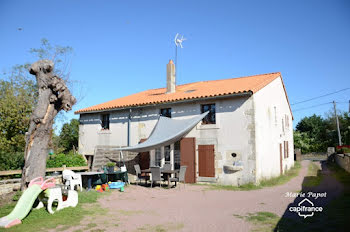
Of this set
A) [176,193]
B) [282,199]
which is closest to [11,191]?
[176,193]

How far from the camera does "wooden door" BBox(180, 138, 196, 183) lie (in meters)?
Result: 11.5

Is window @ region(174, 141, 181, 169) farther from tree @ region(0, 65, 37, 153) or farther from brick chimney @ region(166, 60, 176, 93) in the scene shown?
tree @ region(0, 65, 37, 153)

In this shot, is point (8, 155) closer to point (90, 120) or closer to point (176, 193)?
point (90, 120)

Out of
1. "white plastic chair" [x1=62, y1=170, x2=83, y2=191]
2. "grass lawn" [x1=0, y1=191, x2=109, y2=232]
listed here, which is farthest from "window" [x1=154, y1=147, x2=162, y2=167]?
"grass lawn" [x1=0, y1=191, x2=109, y2=232]

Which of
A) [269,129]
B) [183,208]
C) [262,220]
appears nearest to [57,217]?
[183,208]

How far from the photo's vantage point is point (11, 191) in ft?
27.6

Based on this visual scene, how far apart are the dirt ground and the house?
1.23m

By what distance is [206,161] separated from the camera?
1140 centimetres

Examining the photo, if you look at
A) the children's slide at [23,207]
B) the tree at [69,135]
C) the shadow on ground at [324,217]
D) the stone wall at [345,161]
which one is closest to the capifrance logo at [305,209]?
the shadow on ground at [324,217]

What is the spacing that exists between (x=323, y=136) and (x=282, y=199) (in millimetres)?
35336

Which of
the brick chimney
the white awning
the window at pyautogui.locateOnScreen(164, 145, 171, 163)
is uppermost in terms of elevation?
the brick chimney

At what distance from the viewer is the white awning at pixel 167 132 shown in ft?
34.9

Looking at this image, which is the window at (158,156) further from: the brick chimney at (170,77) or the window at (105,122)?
the window at (105,122)

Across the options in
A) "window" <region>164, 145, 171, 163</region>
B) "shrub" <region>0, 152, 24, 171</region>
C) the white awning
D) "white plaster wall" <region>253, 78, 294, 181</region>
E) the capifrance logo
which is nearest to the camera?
the capifrance logo
